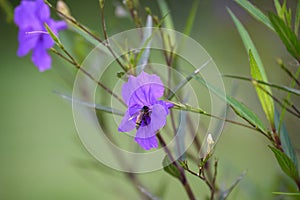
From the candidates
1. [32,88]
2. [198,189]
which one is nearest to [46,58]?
[198,189]

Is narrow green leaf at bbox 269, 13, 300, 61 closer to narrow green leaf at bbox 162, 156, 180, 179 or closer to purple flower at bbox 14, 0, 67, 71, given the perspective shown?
narrow green leaf at bbox 162, 156, 180, 179

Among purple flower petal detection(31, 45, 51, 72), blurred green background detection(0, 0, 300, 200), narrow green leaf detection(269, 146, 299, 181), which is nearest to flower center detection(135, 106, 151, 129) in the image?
narrow green leaf detection(269, 146, 299, 181)

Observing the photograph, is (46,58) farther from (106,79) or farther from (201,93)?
(201,93)

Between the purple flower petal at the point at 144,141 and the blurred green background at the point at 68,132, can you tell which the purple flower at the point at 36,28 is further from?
the blurred green background at the point at 68,132

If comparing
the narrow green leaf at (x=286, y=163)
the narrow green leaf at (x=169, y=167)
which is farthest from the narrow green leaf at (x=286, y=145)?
the narrow green leaf at (x=169, y=167)

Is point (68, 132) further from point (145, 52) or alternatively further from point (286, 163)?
point (286, 163)

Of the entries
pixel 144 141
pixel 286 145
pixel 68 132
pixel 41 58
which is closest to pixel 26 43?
pixel 41 58
